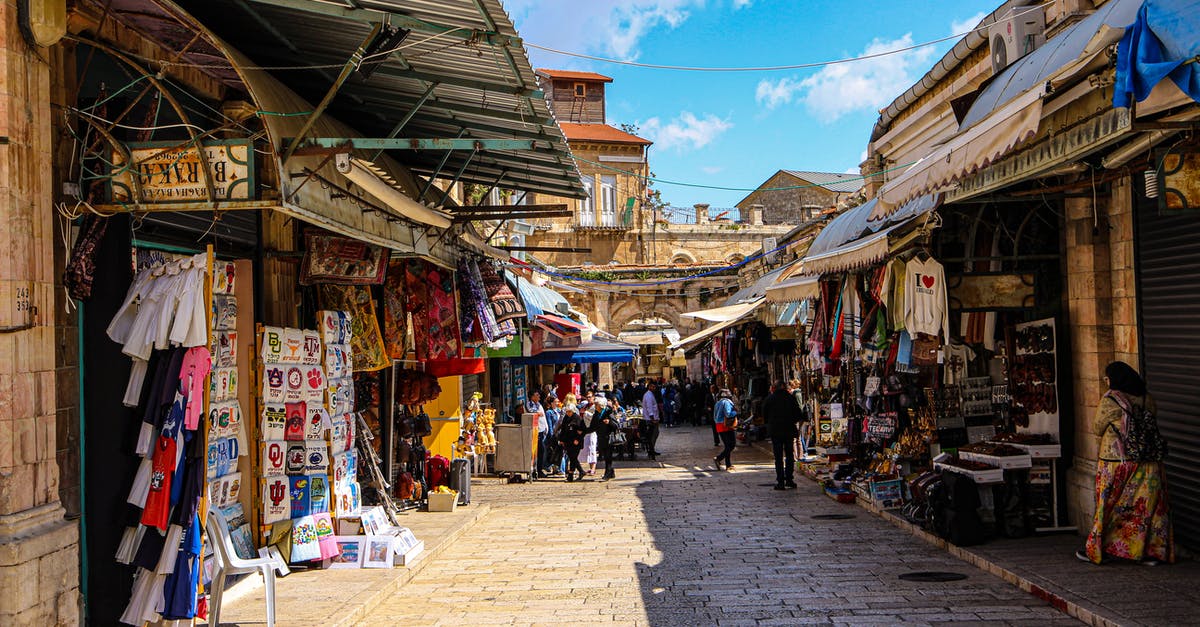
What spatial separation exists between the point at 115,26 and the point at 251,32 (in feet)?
3.38

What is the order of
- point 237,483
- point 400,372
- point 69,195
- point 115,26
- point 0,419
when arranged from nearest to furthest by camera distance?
1. point 0,419
2. point 69,195
3. point 115,26
4. point 237,483
5. point 400,372

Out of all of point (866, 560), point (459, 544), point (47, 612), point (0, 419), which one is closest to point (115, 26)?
point (0, 419)

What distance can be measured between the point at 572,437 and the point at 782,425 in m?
4.53

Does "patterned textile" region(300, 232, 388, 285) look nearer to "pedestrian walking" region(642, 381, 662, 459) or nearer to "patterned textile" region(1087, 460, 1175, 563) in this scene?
"patterned textile" region(1087, 460, 1175, 563)

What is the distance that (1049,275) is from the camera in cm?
998

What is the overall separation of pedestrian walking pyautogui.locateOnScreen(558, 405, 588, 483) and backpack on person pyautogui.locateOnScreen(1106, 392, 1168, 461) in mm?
11132

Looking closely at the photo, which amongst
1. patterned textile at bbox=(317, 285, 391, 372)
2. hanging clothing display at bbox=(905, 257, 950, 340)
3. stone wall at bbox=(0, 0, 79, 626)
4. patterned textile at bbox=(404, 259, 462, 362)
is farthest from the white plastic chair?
hanging clothing display at bbox=(905, 257, 950, 340)

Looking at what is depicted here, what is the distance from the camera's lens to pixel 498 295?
12.9 meters

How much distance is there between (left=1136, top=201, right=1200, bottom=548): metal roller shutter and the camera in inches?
307

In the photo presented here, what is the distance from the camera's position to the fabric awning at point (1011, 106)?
224 inches

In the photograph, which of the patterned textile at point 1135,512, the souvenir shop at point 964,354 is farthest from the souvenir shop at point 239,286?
the patterned textile at point 1135,512

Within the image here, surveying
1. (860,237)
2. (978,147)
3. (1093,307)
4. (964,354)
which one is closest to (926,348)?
(964,354)

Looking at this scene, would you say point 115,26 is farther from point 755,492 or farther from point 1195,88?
point 755,492

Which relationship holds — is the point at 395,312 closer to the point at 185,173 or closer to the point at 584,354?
the point at 185,173
